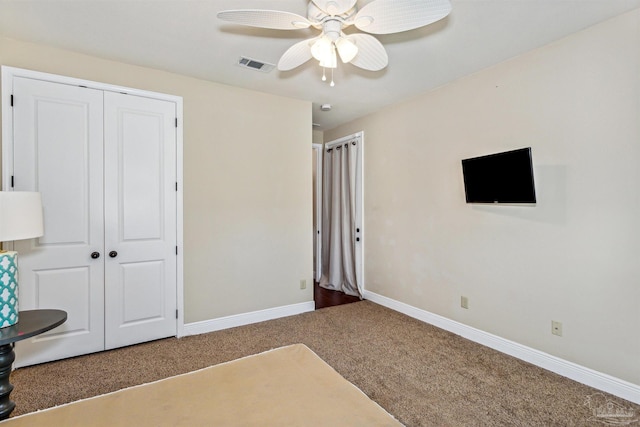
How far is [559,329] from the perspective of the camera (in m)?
2.55

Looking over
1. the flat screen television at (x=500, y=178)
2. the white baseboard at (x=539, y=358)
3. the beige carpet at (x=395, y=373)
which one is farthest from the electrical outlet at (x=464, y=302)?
the flat screen television at (x=500, y=178)

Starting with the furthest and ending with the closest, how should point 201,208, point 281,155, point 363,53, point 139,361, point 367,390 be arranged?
1. point 281,155
2. point 201,208
3. point 139,361
4. point 367,390
5. point 363,53

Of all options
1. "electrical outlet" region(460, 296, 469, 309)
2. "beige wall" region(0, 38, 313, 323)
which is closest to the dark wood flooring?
"beige wall" region(0, 38, 313, 323)

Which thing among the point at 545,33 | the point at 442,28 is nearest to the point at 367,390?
the point at 442,28

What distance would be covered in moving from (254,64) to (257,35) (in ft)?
1.67

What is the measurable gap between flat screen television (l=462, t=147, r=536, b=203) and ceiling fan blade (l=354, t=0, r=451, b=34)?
1.45 meters

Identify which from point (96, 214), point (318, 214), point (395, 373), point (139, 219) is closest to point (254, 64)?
point (139, 219)

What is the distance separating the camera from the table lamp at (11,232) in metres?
1.74

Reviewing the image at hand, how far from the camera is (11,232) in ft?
5.82

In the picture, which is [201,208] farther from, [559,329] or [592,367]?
[592,367]

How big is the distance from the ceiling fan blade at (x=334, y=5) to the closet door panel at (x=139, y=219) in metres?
2.05

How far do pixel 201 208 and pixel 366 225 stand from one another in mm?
2291

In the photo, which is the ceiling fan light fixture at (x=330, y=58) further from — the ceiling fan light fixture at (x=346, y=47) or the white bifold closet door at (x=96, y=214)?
the white bifold closet door at (x=96, y=214)

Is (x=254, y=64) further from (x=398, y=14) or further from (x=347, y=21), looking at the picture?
(x=398, y=14)
